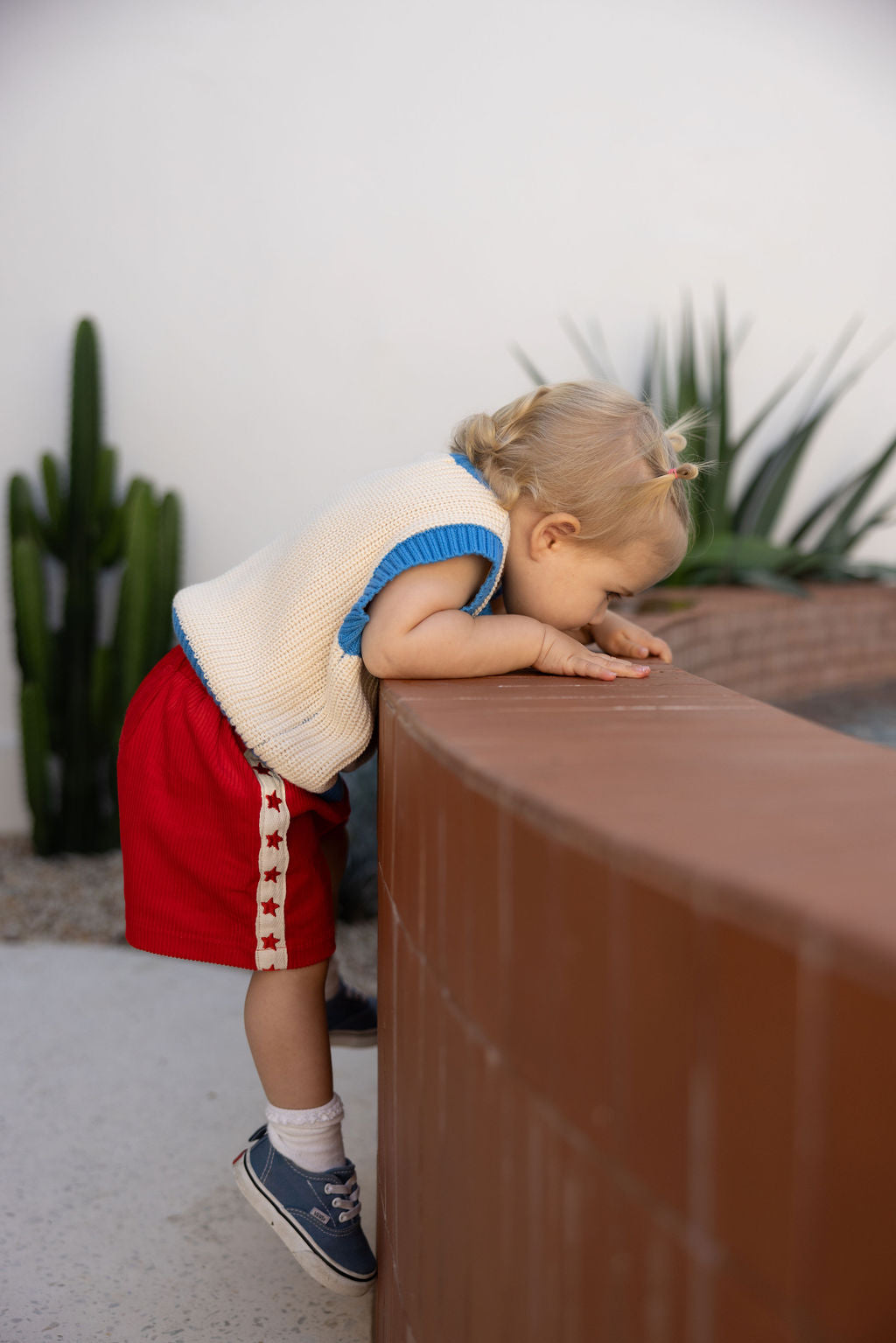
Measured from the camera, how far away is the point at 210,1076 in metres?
1.71

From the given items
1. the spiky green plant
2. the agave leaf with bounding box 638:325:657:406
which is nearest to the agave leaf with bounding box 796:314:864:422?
the spiky green plant

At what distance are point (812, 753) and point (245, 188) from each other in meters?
2.96

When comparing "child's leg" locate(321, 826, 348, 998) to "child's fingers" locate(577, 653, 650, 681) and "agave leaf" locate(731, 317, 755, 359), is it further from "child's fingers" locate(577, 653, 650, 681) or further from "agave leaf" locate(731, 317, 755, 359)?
"agave leaf" locate(731, 317, 755, 359)

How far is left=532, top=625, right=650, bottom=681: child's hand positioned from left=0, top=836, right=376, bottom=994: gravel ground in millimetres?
1086

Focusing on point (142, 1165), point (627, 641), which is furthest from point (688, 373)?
point (142, 1165)

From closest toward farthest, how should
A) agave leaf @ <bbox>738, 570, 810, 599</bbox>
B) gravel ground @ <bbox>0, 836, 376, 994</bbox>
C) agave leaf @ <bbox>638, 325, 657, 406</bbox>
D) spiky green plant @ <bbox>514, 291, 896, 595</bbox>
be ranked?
1. gravel ground @ <bbox>0, 836, 376, 994</bbox>
2. agave leaf @ <bbox>738, 570, 810, 599</bbox>
3. spiky green plant @ <bbox>514, 291, 896, 595</bbox>
4. agave leaf @ <bbox>638, 325, 657, 406</bbox>

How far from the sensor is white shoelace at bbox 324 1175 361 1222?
45.2 inches

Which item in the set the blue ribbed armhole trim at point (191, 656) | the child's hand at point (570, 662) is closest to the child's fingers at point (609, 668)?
the child's hand at point (570, 662)

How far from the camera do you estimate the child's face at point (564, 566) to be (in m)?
1.24

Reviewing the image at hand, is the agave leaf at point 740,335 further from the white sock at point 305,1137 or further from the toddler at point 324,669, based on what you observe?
the white sock at point 305,1137

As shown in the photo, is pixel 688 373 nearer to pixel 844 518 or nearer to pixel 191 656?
pixel 844 518

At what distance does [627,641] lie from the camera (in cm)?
138

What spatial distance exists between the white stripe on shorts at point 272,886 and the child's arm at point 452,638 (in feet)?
0.70

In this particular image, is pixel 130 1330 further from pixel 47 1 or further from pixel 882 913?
pixel 47 1
